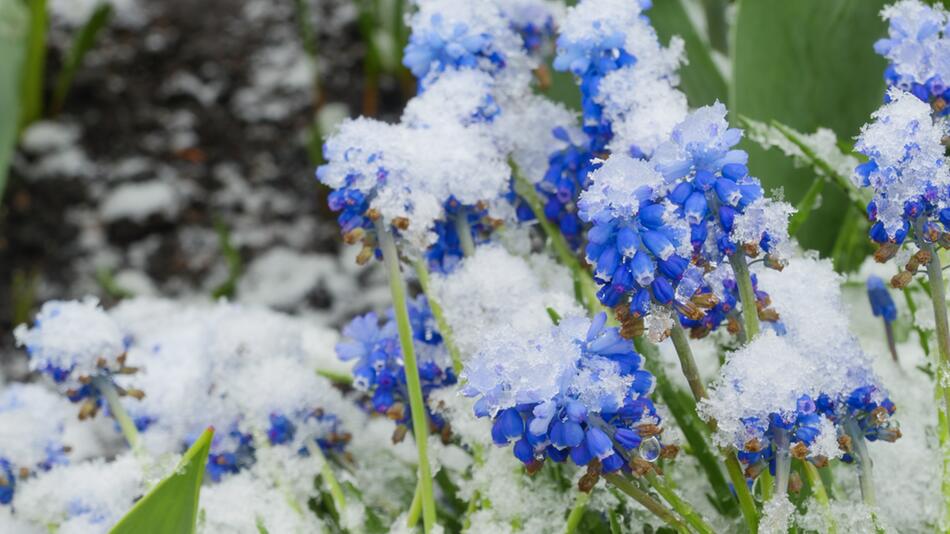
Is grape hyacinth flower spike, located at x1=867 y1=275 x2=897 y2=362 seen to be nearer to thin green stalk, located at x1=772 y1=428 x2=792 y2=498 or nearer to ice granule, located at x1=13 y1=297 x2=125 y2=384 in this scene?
thin green stalk, located at x1=772 y1=428 x2=792 y2=498

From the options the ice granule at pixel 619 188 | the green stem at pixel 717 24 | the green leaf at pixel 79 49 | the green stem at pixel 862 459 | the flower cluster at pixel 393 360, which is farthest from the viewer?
the green leaf at pixel 79 49

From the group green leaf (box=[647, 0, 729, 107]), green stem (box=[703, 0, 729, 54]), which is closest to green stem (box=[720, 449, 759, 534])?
green leaf (box=[647, 0, 729, 107])

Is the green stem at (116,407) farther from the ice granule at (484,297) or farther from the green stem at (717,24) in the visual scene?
the green stem at (717,24)

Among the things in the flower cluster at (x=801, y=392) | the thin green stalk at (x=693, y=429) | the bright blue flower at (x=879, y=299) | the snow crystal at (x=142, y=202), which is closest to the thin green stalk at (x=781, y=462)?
the flower cluster at (x=801, y=392)

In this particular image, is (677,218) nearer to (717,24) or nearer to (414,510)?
(414,510)

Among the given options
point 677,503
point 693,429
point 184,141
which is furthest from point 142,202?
point 677,503

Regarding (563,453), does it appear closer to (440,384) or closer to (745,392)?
(745,392)

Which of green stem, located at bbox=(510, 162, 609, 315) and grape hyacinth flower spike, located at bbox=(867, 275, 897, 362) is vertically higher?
green stem, located at bbox=(510, 162, 609, 315)
